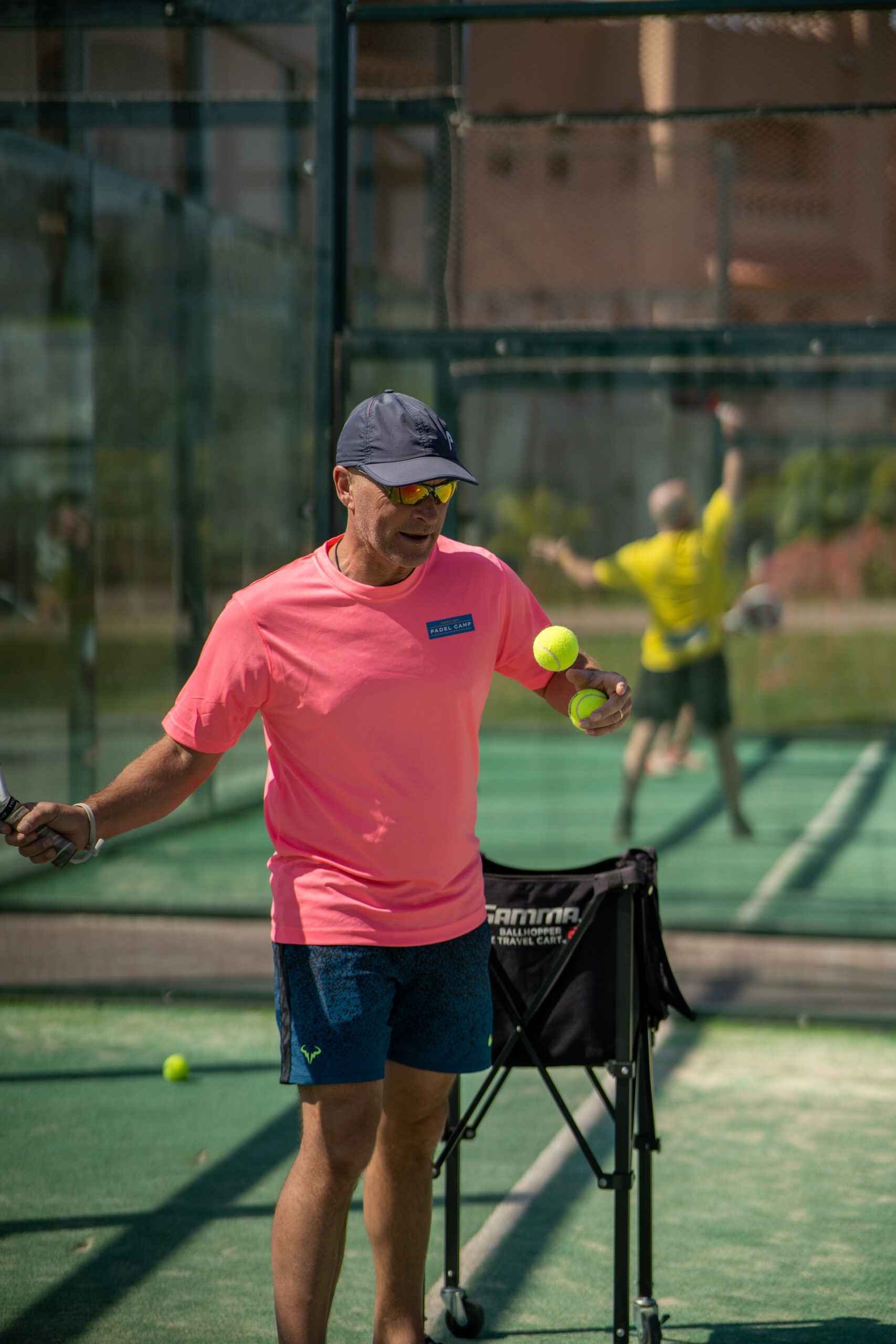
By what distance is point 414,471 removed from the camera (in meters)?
2.69

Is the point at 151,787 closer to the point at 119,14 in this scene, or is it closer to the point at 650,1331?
the point at 650,1331

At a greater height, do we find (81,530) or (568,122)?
(568,122)

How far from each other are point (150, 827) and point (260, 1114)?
8.41ft

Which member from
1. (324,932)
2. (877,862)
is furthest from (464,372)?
(324,932)

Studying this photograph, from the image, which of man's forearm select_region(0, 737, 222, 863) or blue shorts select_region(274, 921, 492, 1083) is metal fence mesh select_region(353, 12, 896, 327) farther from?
blue shorts select_region(274, 921, 492, 1083)

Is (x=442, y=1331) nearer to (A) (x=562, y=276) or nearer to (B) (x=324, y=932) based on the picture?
(B) (x=324, y=932)

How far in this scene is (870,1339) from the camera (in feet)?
10.5

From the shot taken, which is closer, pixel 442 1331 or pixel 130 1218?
pixel 442 1331

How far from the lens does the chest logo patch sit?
9.10 ft

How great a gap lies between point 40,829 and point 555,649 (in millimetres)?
960

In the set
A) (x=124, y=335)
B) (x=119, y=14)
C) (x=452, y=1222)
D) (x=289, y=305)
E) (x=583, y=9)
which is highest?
(x=119, y=14)

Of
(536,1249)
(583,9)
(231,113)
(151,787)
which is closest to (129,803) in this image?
(151,787)

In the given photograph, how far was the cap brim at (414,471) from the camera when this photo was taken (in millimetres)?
2670

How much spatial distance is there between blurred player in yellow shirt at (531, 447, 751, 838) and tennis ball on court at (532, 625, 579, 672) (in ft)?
16.3
